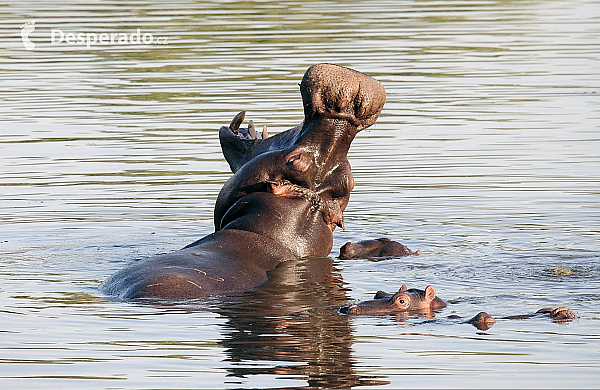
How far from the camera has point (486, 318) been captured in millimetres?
7727

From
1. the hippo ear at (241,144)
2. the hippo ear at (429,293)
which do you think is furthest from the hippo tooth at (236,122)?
the hippo ear at (429,293)

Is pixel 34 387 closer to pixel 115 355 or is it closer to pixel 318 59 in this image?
pixel 115 355

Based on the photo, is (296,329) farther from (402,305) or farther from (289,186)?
(289,186)

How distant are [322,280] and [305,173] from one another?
0.83m

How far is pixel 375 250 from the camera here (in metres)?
10.2

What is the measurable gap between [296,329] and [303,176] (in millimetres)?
1990

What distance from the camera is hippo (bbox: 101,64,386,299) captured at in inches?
344

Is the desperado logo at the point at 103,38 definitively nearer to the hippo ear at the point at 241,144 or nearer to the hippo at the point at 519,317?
the hippo ear at the point at 241,144

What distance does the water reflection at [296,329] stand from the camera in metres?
6.86

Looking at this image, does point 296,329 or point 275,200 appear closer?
point 296,329

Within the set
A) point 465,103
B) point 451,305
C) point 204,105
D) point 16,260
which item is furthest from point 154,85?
point 451,305

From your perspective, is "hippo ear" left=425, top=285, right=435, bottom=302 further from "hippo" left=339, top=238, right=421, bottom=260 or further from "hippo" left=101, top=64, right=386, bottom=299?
"hippo" left=339, top=238, right=421, bottom=260

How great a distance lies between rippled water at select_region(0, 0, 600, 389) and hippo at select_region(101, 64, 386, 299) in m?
0.21

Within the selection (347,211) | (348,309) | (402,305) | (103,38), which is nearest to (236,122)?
(348,309)
